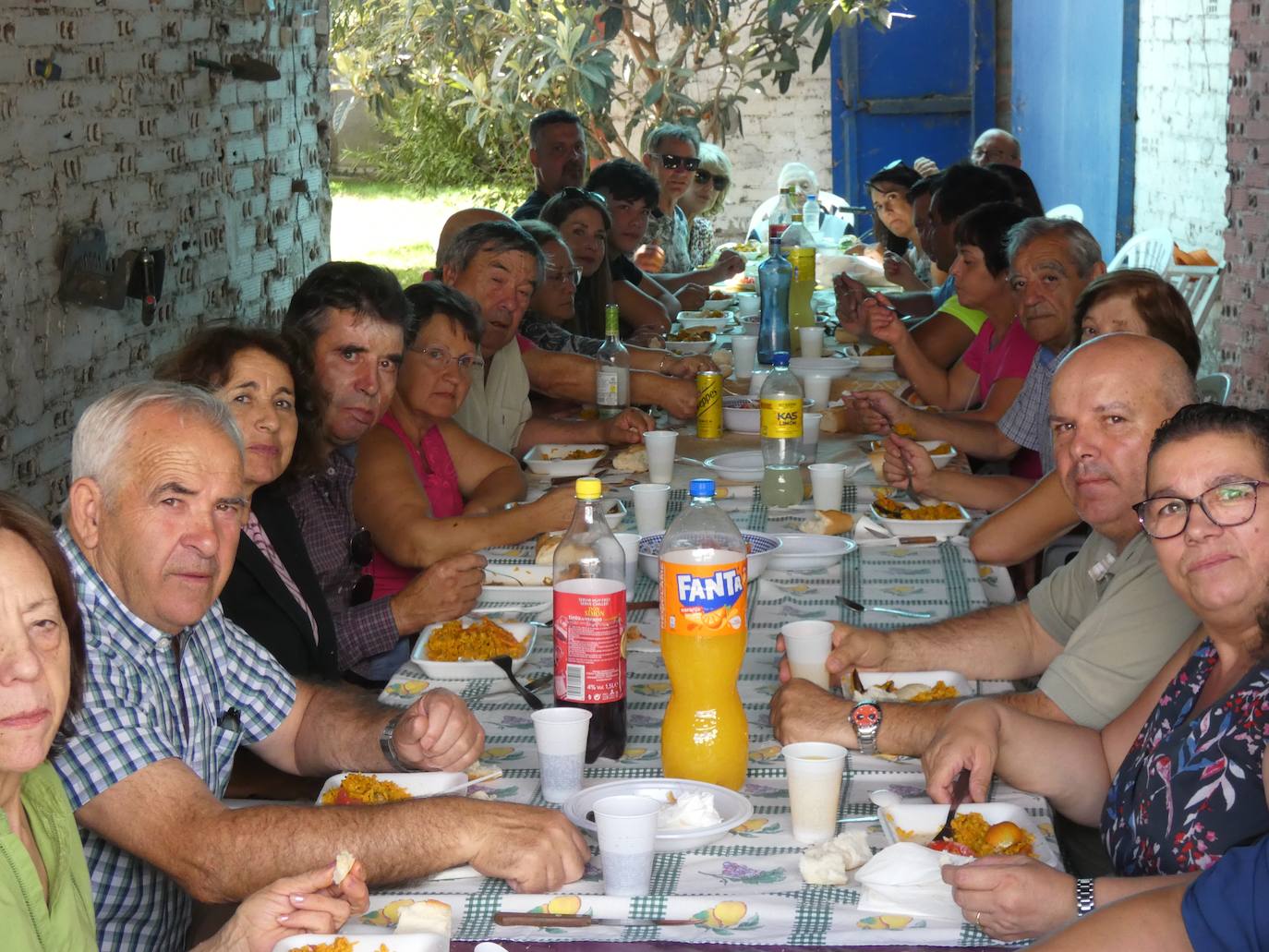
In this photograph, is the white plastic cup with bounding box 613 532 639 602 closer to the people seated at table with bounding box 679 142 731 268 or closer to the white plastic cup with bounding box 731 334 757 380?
the white plastic cup with bounding box 731 334 757 380

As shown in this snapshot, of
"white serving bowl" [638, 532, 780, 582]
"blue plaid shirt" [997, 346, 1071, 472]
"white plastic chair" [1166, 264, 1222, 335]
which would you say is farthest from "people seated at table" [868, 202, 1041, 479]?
"white plastic chair" [1166, 264, 1222, 335]

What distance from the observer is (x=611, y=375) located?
433 centimetres

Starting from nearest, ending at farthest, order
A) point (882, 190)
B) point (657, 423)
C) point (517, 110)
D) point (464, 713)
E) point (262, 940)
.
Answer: point (262, 940)
point (464, 713)
point (657, 423)
point (882, 190)
point (517, 110)

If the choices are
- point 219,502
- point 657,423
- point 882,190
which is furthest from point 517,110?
point 219,502

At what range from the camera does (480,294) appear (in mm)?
4113

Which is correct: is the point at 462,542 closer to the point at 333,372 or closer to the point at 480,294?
the point at 333,372

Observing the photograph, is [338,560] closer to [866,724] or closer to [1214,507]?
[866,724]

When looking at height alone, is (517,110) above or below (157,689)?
above

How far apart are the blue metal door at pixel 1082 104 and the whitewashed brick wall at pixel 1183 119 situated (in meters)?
0.09

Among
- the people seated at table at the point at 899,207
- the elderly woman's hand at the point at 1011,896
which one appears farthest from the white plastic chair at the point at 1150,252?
the elderly woman's hand at the point at 1011,896

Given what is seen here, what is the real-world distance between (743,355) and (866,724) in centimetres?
318

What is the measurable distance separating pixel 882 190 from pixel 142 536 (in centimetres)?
608

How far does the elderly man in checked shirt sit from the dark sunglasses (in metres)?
6.05

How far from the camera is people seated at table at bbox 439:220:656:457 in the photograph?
4.10 meters
